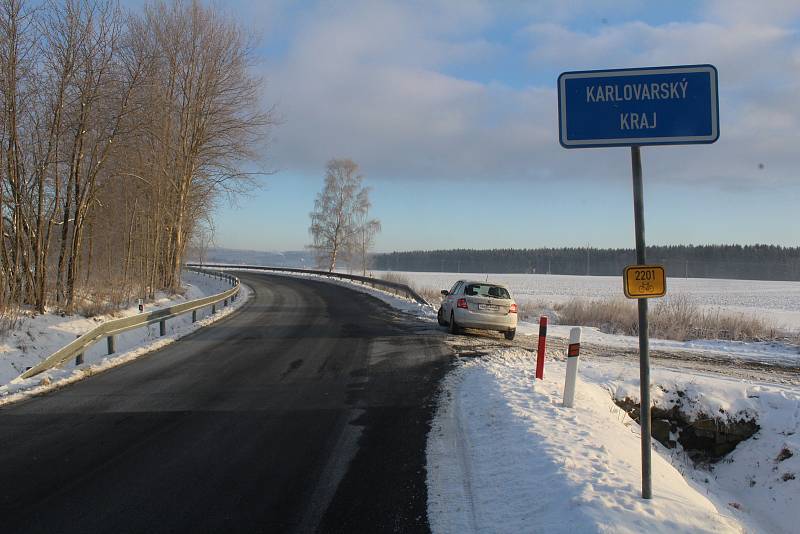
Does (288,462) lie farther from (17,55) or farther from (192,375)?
(17,55)

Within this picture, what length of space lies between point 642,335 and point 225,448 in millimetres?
4194

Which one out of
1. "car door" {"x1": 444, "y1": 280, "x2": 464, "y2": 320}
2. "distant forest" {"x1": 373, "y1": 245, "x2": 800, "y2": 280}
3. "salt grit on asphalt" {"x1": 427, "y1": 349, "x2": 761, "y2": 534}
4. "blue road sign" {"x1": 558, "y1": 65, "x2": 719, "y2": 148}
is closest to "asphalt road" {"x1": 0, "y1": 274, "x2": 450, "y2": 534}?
"salt grit on asphalt" {"x1": 427, "y1": 349, "x2": 761, "y2": 534}

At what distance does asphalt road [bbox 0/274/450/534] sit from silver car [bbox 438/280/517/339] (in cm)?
404

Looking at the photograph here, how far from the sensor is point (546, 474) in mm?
4793

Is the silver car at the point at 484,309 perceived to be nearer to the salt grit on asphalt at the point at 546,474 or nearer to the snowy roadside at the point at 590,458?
the snowy roadside at the point at 590,458

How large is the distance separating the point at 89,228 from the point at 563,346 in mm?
17228

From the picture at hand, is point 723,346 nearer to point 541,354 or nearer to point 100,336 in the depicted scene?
point 541,354

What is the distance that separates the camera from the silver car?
15055mm

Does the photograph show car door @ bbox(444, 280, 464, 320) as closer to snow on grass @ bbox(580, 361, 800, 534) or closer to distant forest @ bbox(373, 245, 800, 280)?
snow on grass @ bbox(580, 361, 800, 534)

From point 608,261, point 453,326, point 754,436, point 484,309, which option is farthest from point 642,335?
point 608,261

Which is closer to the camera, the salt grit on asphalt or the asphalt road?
the salt grit on asphalt

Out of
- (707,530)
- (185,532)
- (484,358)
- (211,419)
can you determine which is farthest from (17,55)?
(707,530)

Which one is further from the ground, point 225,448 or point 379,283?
point 379,283

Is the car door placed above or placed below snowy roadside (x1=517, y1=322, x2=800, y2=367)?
above
